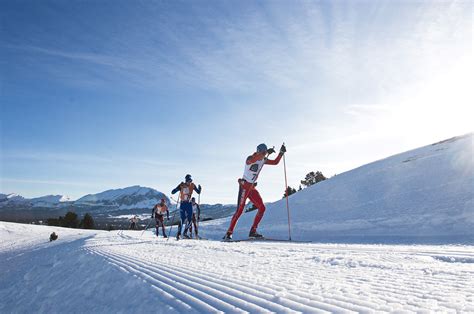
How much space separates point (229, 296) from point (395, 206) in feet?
38.7

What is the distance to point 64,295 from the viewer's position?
441 cm

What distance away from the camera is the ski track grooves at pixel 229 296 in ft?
7.08

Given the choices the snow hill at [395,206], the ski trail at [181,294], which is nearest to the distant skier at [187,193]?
the snow hill at [395,206]

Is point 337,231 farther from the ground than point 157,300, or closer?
farther from the ground

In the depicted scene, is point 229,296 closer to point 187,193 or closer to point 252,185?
point 252,185

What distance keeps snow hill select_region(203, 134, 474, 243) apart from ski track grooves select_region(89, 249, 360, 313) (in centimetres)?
690

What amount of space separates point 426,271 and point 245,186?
23.0ft

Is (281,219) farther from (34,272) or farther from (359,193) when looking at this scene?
(34,272)

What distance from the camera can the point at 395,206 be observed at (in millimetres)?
12773

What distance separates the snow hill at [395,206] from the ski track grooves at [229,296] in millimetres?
6895

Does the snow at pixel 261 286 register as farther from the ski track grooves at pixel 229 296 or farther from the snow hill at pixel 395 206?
the snow hill at pixel 395 206

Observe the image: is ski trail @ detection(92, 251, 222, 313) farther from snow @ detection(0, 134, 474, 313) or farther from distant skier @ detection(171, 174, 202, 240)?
distant skier @ detection(171, 174, 202, 240)

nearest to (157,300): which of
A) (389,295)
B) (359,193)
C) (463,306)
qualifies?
(389,295)

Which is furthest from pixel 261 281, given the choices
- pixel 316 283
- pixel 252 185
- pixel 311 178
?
pixel 311 178
